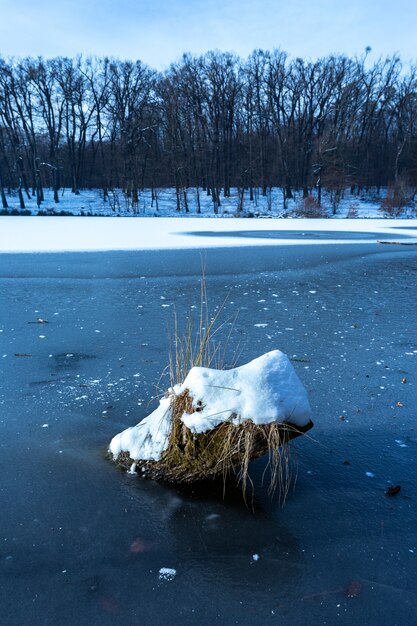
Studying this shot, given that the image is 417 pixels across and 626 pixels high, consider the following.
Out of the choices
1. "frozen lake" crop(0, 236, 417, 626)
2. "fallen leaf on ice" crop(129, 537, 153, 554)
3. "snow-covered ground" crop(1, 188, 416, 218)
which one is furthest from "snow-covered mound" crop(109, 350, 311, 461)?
"snow-covered ground" crop(1, 188, 416, 218)

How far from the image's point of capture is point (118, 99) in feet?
160

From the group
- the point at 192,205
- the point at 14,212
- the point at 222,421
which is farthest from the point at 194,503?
the point at 192,205

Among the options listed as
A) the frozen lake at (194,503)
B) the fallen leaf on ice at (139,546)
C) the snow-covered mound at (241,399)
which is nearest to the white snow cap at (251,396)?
the snow-covered mound at (241,399)

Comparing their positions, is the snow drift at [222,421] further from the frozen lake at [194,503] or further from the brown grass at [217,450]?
the frozen lake at [194,503]

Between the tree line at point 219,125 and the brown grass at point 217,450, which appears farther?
the tree line at point 219,125

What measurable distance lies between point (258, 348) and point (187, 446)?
284 cm

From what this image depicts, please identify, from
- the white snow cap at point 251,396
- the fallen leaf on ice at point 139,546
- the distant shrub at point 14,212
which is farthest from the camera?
the distant shrub at point 14,212

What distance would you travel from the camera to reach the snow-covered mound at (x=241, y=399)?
281 cm

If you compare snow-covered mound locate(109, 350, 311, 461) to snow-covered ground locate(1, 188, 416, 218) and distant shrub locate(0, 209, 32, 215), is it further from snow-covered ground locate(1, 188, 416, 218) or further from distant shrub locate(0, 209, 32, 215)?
distant shrub locate(0, 209, 32, 215)

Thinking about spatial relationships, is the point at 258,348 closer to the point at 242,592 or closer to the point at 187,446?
the point at 187,446

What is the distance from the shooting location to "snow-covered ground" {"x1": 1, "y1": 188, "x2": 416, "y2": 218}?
134 ft

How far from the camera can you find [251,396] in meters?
2.86

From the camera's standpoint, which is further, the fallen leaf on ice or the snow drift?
the snow drift

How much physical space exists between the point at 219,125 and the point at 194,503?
5159cm
